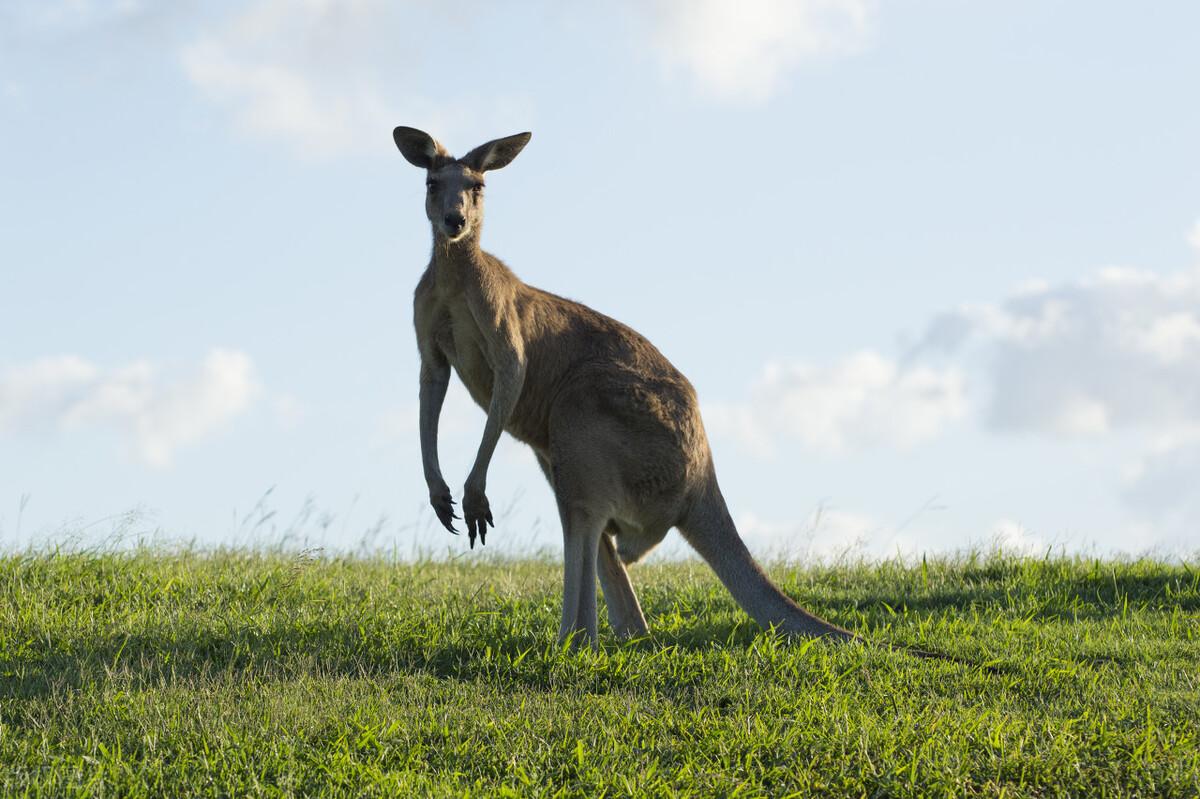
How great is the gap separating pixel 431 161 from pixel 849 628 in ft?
12.7

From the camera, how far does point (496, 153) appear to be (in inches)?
291

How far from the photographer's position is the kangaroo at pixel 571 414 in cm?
711

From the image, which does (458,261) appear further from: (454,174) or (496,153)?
(496,153)

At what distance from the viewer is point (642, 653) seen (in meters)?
6.80

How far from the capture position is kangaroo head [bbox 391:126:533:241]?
7.05m

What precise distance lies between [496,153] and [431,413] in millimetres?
1566

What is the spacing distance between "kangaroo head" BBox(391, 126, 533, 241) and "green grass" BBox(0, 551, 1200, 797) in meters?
2.25

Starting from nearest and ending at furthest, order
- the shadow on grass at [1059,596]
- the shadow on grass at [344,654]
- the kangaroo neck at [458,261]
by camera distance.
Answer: the shadow on grass at [344,654] < the kangaroo neck at [458,261] < the shadow on grass at [1059,596]

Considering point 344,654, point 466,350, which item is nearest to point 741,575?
point 466,350

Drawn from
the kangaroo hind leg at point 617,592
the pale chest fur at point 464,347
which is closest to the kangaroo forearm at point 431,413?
the pale chest fur at point 464,347

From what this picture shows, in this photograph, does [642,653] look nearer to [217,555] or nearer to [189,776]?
[189,776]

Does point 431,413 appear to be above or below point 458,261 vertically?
below

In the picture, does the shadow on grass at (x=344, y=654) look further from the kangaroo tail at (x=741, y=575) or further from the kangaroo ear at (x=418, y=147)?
the kangaroo ear at (x=418, y=147)

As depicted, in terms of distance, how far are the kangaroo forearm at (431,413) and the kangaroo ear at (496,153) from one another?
49.4 inches
